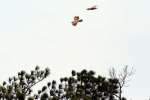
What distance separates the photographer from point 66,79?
→ 95.7 feet

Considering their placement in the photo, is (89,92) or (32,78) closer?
(32,78)

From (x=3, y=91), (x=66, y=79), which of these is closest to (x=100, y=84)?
(x=66, y=79)

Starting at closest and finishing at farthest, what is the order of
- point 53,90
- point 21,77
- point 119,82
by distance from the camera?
point 21,77, point 53,90, point 119,82

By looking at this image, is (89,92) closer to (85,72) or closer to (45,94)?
(85,72)

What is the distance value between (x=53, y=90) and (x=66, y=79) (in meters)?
1.31

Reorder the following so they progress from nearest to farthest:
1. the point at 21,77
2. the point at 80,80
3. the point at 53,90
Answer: the point at 21,77 → the point at 53,90 → the point at 80,80

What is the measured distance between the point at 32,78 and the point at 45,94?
1.21 metres

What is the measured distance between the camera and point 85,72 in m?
31.8

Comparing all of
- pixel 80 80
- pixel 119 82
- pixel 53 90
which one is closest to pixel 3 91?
pixel 53 90

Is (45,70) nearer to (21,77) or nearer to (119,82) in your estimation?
(21,77)

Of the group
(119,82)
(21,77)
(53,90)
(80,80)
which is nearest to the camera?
(21,77)

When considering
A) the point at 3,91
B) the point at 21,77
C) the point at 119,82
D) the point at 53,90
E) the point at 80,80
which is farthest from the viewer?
the point at 119,82

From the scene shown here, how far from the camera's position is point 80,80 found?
31.5 metres

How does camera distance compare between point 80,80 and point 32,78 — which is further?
point 80,80
